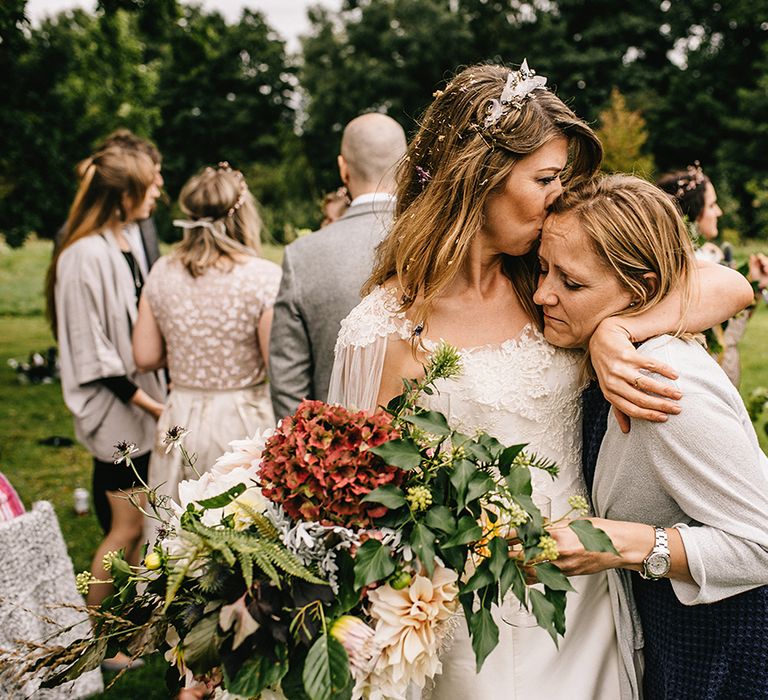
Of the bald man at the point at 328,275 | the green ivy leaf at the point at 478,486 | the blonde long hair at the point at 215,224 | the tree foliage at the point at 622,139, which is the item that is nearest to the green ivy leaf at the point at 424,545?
the green ivy leaf at the point at 478,486

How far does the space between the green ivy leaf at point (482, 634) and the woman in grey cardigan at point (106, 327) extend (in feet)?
10.0

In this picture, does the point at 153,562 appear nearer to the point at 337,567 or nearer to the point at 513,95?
the point at 337,567

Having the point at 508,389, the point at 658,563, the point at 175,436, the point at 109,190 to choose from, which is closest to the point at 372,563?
the point at 175,436

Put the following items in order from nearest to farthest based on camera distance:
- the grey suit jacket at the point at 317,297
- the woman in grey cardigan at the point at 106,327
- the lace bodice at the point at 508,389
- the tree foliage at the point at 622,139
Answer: the lace bodice at the point at 508,389
the grey suit jacket at the point at 317,297
the woman in grey cardigan at the point at 106,327
the tree foliage at the point at 622,139

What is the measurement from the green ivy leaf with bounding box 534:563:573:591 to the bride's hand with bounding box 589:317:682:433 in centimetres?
50

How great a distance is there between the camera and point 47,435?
9141mm

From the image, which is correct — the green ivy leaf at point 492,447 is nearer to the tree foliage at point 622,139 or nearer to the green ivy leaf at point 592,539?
the green ivy leaf at point 592,539

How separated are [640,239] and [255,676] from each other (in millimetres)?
1446

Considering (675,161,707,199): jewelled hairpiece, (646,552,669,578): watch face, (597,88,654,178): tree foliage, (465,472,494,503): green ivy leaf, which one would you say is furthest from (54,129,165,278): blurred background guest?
(597,88,654,178): tree foliage

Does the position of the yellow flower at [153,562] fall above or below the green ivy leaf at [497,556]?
below

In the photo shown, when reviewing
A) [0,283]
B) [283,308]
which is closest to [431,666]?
[283,308]

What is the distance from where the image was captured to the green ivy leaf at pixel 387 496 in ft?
5.06

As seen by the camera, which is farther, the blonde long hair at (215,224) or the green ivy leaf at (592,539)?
the blonde long hair at (215,224)

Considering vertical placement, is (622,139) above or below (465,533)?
below
